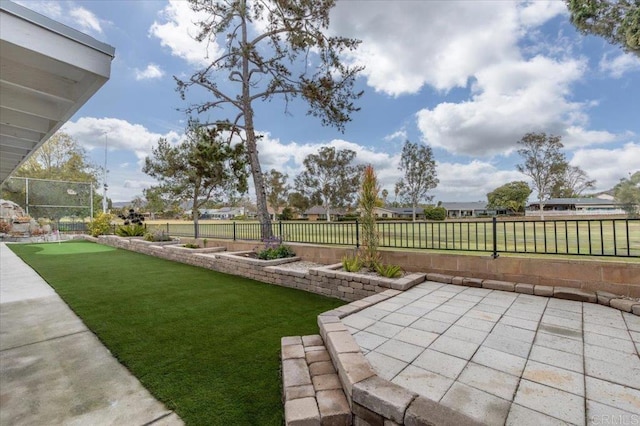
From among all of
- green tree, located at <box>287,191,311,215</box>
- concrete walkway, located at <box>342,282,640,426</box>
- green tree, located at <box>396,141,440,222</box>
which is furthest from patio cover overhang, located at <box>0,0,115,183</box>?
green tree, located at <box>287,191,311,215</box>

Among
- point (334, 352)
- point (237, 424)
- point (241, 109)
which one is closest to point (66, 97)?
point (237, 424)

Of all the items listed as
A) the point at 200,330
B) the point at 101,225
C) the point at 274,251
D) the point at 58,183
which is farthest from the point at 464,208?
the point at 200,330

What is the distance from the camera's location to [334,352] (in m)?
2.12

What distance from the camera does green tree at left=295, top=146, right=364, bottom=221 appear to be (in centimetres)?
3794

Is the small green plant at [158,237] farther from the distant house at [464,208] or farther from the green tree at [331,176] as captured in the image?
the distant house at [464,208]

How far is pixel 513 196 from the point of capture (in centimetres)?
4412

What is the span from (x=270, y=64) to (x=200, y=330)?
726 centimetres

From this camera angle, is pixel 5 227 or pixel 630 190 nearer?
pixel 5 227

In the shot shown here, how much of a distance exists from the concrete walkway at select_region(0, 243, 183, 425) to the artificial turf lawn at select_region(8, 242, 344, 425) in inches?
4.4

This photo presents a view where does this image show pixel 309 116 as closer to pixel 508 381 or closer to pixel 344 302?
pixel 344 302

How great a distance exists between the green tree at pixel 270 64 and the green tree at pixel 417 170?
26.3m

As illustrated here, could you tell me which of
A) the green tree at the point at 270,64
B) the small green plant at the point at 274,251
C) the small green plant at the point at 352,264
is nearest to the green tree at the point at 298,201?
the green tree at the point at 270,64

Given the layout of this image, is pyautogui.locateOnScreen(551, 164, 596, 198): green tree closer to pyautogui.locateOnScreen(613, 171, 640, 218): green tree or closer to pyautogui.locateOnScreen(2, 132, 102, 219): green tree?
pyautogui.locateOnScreen(613, 171, 640, 218): green tree

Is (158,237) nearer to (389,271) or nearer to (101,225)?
(101,225)
